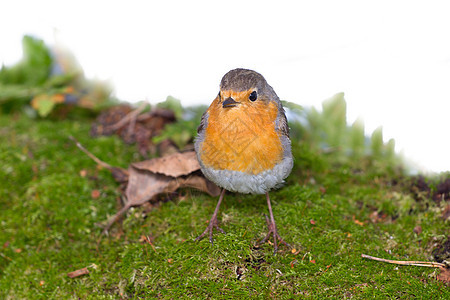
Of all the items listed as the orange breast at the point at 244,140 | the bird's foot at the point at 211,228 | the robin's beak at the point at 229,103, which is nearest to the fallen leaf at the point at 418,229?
the orange breast at the point at 244,140

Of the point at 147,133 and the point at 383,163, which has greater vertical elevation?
the point at 147,133

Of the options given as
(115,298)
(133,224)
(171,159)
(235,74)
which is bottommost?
(115,298)

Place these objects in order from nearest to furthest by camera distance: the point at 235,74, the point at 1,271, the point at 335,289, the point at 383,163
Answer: the point at 335,289 → the point at 235,74 → the point at 1,271 → the point at 383,163

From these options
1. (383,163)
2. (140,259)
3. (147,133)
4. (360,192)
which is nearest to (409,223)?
(360,192)

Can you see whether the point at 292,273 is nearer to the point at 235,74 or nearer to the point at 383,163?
the point at 235,74

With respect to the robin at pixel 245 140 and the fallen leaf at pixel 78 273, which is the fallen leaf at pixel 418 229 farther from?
the fallen leaf at pixel 78 273

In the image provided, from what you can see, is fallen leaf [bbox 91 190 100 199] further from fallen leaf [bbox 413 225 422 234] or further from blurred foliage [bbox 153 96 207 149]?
fallen leaf [bbox 413 225 422 234]

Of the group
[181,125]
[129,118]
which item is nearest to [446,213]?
[181,125]
